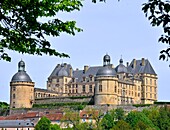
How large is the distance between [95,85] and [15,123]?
1165 cm

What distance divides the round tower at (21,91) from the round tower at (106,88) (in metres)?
9.81

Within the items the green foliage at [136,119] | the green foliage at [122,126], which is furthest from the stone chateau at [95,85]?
the green foliage at [122,126]

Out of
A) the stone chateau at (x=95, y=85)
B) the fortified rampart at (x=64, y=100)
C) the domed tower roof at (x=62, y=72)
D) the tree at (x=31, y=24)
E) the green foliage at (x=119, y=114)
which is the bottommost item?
the tree at (x=31, y=24)

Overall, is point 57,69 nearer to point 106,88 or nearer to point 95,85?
point 95,85

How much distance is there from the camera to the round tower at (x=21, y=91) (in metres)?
88.0

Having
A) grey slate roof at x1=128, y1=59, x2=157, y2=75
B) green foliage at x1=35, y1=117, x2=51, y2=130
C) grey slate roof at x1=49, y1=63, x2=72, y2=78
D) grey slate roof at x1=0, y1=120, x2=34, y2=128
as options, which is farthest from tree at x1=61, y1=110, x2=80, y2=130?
grey slate roof at x1=49, y1=63, x2=72, y2=78

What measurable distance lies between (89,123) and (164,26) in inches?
2689

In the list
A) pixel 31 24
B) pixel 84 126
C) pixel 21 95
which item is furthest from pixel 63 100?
pixel 31 24

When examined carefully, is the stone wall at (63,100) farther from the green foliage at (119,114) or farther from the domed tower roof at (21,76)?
the green foliage at (119,114)

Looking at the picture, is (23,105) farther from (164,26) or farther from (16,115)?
(164,26)

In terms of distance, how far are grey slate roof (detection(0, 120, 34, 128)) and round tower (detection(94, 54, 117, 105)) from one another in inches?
361

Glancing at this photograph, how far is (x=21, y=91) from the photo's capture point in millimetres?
88312

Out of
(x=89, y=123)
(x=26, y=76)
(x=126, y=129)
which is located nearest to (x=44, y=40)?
Result: (x=126, y=129)

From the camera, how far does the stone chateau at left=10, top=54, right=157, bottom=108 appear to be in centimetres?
8519
